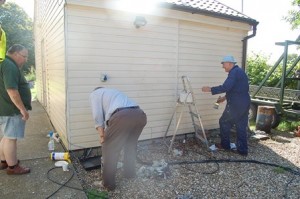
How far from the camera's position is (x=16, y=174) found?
396 cm

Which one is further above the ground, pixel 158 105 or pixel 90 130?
pixel 158 105

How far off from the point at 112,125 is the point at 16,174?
1761 mm

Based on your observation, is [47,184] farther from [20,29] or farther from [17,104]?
[20,29]

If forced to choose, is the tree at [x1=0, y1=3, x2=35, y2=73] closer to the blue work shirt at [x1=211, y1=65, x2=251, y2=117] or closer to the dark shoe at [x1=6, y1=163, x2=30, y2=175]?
the dark shoe at [x1=6, y1=163, x2=30, y2=175]

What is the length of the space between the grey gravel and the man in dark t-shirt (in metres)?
1.06

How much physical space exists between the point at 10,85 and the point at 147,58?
109 inches

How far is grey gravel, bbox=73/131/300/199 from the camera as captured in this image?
380 centimetres

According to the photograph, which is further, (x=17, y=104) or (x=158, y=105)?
(x=158, y=105)

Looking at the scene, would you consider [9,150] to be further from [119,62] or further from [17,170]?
[119,62]

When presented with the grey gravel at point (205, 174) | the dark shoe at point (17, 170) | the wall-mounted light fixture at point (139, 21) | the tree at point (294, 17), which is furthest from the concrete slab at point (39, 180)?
the tree at point (294, 17)

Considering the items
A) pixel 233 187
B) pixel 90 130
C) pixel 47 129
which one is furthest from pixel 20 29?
pixel 233 187

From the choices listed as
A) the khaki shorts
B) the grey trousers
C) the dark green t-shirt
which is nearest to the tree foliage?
the grey trousers

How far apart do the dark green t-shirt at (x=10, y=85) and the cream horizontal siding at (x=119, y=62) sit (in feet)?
2.80

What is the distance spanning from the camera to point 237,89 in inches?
211
